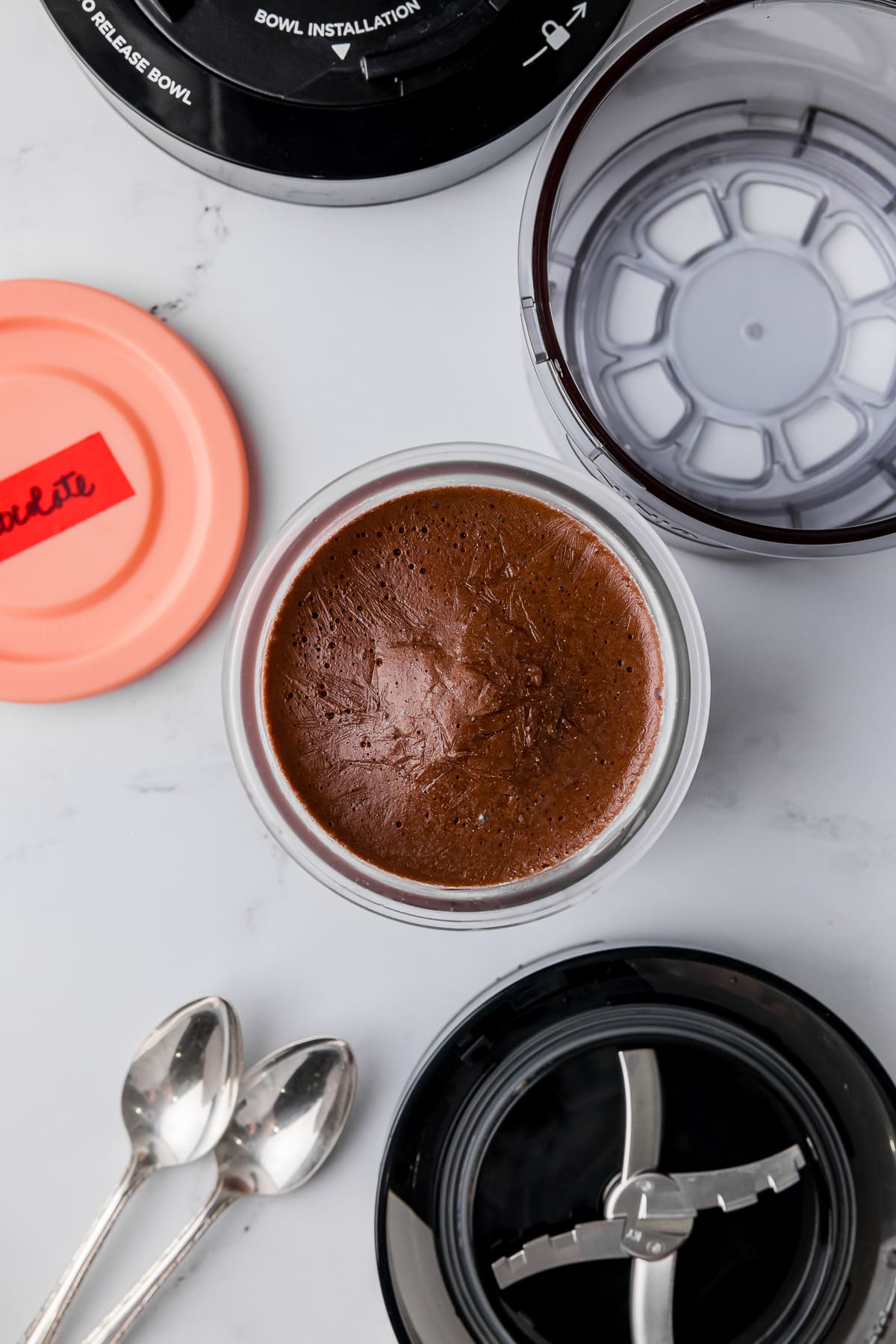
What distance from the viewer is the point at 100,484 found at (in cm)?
92

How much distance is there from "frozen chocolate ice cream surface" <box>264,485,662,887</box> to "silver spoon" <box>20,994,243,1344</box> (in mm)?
245

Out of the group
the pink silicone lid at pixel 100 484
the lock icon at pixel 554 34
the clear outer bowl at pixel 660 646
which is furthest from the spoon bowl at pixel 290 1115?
the lock icon at pixel 554 34

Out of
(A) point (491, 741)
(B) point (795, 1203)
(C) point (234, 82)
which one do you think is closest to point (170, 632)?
(A) point (491, 741)

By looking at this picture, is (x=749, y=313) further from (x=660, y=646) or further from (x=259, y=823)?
(x=259, y=823)

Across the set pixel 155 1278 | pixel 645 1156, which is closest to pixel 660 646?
pixel 645 1156

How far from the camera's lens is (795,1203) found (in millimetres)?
896

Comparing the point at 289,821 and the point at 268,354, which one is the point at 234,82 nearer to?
the point at 268,354

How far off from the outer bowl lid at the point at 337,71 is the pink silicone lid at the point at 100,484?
0.17 m

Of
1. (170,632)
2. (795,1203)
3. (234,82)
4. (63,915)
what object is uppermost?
(234,82)

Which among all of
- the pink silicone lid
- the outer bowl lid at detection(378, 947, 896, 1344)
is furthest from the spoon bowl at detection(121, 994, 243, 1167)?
the pink silicone lid

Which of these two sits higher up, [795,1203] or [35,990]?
[35,990]

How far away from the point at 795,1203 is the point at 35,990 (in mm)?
697

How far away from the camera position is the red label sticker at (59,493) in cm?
92

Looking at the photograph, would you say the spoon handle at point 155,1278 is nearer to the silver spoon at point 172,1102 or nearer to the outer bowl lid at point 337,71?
the silver spoon at point 172,1102
